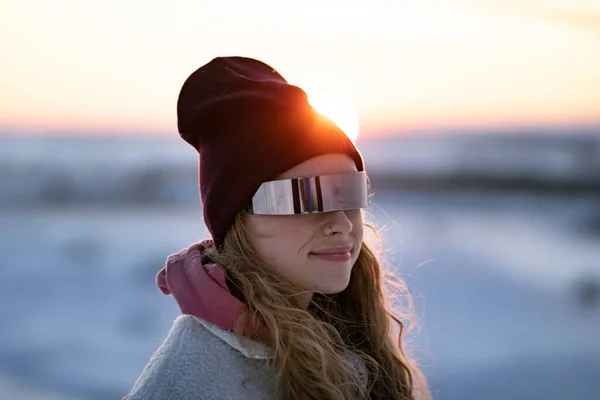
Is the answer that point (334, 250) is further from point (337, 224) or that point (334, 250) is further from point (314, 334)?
point (314, 334)

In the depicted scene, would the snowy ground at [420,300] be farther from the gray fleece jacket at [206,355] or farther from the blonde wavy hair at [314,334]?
the gray fleece jacket at [206,355]

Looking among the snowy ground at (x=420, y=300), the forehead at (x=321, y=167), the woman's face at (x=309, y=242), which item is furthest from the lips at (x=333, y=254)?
the snowy ground at (x=420, y=300)

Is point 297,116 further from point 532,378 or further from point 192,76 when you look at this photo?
point 532,378

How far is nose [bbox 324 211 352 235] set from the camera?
142cm

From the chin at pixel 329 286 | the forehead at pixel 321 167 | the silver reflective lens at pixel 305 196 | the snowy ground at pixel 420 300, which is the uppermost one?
the forehead at pixel 321 167

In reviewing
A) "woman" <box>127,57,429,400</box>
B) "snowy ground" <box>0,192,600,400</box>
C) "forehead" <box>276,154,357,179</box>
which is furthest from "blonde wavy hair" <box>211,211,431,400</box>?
"snowy ground" <box>0,192,600,400</box>

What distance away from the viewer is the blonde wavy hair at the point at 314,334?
136cm

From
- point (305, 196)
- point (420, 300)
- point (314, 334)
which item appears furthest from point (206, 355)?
point (420, 300)

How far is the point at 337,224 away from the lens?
4.68 feet

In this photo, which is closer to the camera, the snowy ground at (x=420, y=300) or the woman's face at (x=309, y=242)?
the woman's face at (x=309, y=242)

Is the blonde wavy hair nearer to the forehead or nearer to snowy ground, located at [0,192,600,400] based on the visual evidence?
the forehead

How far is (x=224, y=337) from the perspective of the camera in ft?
4.39

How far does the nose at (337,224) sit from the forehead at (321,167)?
9 centimetres

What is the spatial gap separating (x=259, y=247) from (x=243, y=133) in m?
0.23
